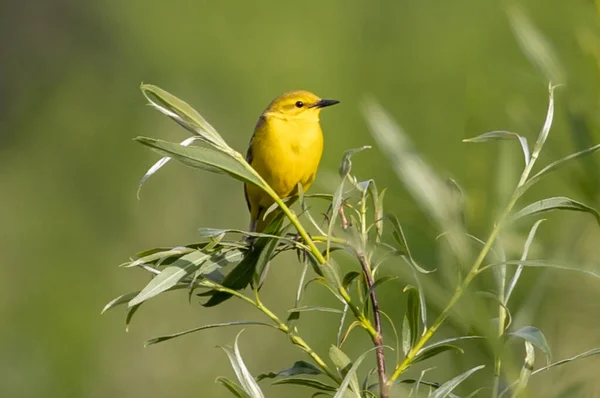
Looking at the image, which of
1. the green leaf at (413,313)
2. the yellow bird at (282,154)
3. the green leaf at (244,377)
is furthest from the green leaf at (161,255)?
the yellow bird at (282,154)

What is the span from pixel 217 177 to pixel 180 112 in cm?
382

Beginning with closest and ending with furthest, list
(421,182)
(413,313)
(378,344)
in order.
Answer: (421,182)
(378,344)
(413,313)

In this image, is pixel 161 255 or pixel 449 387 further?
pixel 161 255

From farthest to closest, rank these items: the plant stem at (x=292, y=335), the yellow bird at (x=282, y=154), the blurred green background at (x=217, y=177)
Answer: the yellow bird at (x=282, y=154) → the plant stem at (x=292, y=335) → the blurred green background at (x=217, y=177)

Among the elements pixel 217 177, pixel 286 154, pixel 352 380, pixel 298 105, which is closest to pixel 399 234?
pixel 352 380

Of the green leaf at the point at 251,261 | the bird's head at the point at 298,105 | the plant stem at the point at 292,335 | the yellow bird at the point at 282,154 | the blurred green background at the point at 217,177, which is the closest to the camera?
the blurred green background at the point at 217,177

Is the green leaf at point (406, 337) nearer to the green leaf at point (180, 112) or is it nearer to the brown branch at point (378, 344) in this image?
the brown branch at point (378, 344)

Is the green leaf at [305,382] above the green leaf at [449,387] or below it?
below

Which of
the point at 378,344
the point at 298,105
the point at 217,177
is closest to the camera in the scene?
the point at 378,344

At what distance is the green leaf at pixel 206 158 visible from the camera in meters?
0.75

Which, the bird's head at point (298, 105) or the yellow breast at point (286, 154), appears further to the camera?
the bird's head at point (298, 105)

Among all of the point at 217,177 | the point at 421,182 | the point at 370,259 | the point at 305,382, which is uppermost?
the point at 421,182

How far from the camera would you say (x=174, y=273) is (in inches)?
35.1

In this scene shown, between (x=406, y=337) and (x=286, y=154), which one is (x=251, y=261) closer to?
(x=406, y=337)
